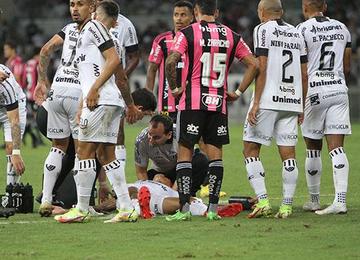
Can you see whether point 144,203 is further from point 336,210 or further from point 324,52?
point 324,52

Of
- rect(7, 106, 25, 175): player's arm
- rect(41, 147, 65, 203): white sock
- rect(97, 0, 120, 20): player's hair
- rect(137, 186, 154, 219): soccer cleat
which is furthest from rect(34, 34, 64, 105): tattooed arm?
rect(137, 186, 154, 219): soccer cleat

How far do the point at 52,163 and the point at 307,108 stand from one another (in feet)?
9.48

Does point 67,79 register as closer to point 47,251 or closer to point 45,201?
point 45,201

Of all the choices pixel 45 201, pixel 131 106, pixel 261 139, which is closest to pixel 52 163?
pixel 45 201

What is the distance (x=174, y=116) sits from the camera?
1440 centimetres

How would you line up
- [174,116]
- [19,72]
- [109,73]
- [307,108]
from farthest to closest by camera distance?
[19,72], [174,116], [307,108], [109,73]

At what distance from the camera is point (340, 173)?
1252 centimetres

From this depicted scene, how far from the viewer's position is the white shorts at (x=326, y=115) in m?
12.6

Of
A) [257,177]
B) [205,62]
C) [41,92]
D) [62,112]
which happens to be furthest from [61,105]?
[257,177]

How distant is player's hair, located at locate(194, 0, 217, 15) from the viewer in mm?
11734

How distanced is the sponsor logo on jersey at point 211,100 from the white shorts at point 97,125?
0.94 m

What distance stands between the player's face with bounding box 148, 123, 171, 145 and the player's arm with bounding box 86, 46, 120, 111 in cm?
148

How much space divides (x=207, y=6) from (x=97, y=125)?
1.73 metres

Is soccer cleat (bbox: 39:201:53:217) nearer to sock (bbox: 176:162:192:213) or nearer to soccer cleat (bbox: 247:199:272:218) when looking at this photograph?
sock (bbox: 176:162:192:213)
